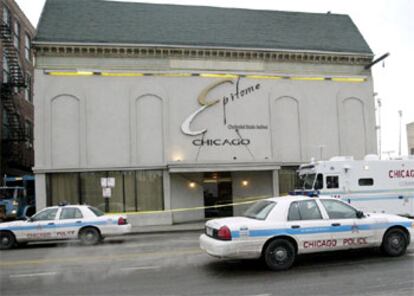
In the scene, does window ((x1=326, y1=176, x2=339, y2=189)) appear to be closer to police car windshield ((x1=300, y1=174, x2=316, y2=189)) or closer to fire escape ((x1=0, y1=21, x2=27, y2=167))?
police car windshield ((x1=300, y1=174, x2=316, y2=189))

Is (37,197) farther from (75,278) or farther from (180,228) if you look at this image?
(75,278)

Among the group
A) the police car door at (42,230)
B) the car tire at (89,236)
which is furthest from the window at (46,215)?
the car tire at (89,236)

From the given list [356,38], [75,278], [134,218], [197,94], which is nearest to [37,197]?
[134,218]

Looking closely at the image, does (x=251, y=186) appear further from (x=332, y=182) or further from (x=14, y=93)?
(x=14, y=93)

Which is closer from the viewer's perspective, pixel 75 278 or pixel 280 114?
pixel 75 278

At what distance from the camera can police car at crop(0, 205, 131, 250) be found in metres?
12.8

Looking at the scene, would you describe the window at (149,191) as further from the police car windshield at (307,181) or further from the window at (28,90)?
the window at (28,90)

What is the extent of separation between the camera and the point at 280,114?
22578 mm

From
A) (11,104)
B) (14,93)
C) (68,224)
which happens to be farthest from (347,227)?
(14,93)

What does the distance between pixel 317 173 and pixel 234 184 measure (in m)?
7.21

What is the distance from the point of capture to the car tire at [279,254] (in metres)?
8.05

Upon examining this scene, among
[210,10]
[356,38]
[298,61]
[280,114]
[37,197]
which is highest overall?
[210,10]

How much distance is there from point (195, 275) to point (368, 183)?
1050cm

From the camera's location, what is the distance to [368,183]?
15.9m
